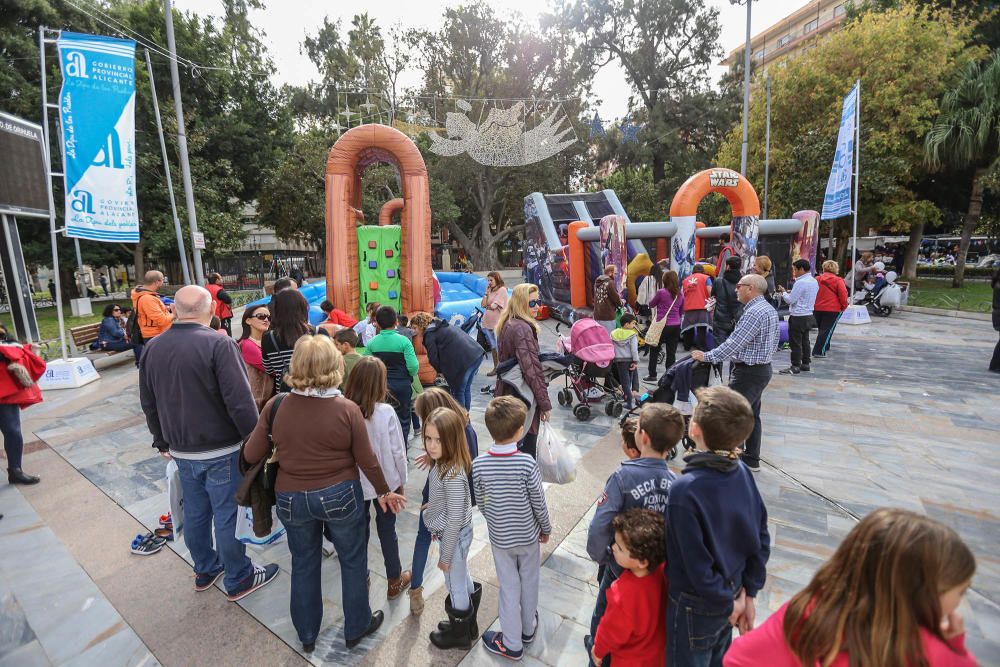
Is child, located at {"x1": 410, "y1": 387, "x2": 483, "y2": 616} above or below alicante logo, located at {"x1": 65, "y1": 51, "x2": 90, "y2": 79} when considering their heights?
below

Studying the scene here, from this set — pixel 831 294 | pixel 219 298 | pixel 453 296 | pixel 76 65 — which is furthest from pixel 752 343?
pixel 453 296

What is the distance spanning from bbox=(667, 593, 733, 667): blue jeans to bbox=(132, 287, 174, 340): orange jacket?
7.09 metres

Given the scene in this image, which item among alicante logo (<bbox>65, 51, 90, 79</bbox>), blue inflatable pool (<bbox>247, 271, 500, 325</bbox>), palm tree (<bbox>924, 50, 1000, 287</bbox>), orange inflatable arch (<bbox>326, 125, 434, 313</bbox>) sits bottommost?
blue inflatable pool (<bbox>247, 271, 500, 325</bbox>)

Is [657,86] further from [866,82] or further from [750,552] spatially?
[750,552]

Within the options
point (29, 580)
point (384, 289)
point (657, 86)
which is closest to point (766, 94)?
point (657, 86)

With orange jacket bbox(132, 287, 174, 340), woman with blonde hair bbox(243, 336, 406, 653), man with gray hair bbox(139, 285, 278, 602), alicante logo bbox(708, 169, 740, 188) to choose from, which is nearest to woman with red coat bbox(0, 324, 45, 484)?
orange jacket bbox(132, 287, 174, 340)

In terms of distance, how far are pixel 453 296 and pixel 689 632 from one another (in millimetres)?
13569

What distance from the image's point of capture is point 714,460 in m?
1.82

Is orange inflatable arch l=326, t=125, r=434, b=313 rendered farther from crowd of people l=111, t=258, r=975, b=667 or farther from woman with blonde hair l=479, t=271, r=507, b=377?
crowd of people l=111, t=258, r=975, b=667

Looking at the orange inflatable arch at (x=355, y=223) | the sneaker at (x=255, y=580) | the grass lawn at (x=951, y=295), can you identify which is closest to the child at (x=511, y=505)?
the sneaker at (x=255, y=580)

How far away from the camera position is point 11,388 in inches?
174

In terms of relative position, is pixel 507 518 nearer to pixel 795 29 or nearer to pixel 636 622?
pixel 636 622

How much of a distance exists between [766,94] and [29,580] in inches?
992

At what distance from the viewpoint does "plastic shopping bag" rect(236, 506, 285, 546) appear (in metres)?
3.42
